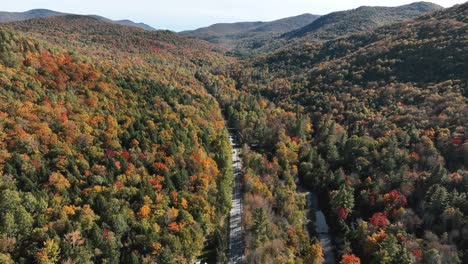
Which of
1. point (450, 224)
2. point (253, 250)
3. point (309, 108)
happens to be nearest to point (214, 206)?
point (253, 250)

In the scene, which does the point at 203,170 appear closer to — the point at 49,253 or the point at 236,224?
the point at 236,224

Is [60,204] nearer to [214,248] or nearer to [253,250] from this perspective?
[214,248]

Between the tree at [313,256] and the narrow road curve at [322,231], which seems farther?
the narrow road curve at [322,231]

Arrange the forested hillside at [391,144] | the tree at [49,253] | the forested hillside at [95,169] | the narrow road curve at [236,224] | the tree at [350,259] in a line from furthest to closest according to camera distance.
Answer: the narrow road curve at [236,224] → the forested hillside at [391,144] → the tree at [350,259] → the forested hillside at [95,169] → the tree at [49,253]

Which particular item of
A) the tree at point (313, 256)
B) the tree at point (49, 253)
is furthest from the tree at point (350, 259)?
the tree at point (49, 253)

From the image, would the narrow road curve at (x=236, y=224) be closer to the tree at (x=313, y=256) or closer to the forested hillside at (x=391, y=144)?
the forested hillside at (x=391, y=144)

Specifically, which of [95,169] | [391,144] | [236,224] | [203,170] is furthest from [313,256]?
[95,169]

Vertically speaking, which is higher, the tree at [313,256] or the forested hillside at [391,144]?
the forested hillside at [391,144]
